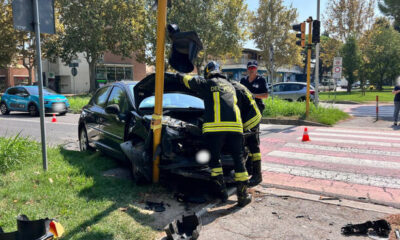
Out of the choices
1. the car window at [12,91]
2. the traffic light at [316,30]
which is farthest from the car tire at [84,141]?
the car window at [12,91]

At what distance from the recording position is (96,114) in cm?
646

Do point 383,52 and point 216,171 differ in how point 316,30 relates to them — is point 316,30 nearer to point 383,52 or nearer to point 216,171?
point 216,171

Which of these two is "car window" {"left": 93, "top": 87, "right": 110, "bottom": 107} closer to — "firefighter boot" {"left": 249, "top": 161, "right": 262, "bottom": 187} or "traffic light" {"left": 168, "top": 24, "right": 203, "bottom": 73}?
"traffic light" {"left": 168, "top": 24, "right": 203, "bottom": 73}

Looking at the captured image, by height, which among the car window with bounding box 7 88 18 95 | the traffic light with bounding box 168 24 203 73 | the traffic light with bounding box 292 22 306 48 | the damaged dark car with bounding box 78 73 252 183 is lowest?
the damaged dark car with bounding box 78 73 252 183

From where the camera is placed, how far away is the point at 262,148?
25.8ft

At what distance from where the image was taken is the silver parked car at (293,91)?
19.6 meters

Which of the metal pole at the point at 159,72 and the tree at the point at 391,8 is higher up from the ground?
the tree at the point at 391,8

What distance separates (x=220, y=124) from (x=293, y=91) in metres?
17.0

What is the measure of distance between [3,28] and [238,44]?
20703 millimetres

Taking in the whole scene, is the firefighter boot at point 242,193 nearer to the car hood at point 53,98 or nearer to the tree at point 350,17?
the car hood at point 53,98

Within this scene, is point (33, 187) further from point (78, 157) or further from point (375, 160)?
point (375, 160)

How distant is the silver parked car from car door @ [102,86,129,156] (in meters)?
15.2

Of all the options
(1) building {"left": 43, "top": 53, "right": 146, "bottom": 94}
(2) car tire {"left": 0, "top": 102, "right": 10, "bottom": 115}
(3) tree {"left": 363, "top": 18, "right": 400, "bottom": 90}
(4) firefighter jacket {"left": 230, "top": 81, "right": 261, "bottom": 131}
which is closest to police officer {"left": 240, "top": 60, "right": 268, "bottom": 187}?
(4) firefighter jacket {"left": 230, "top": 81, "right": 261, "bottom": 131}

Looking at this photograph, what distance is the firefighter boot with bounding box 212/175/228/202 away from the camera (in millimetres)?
4113
